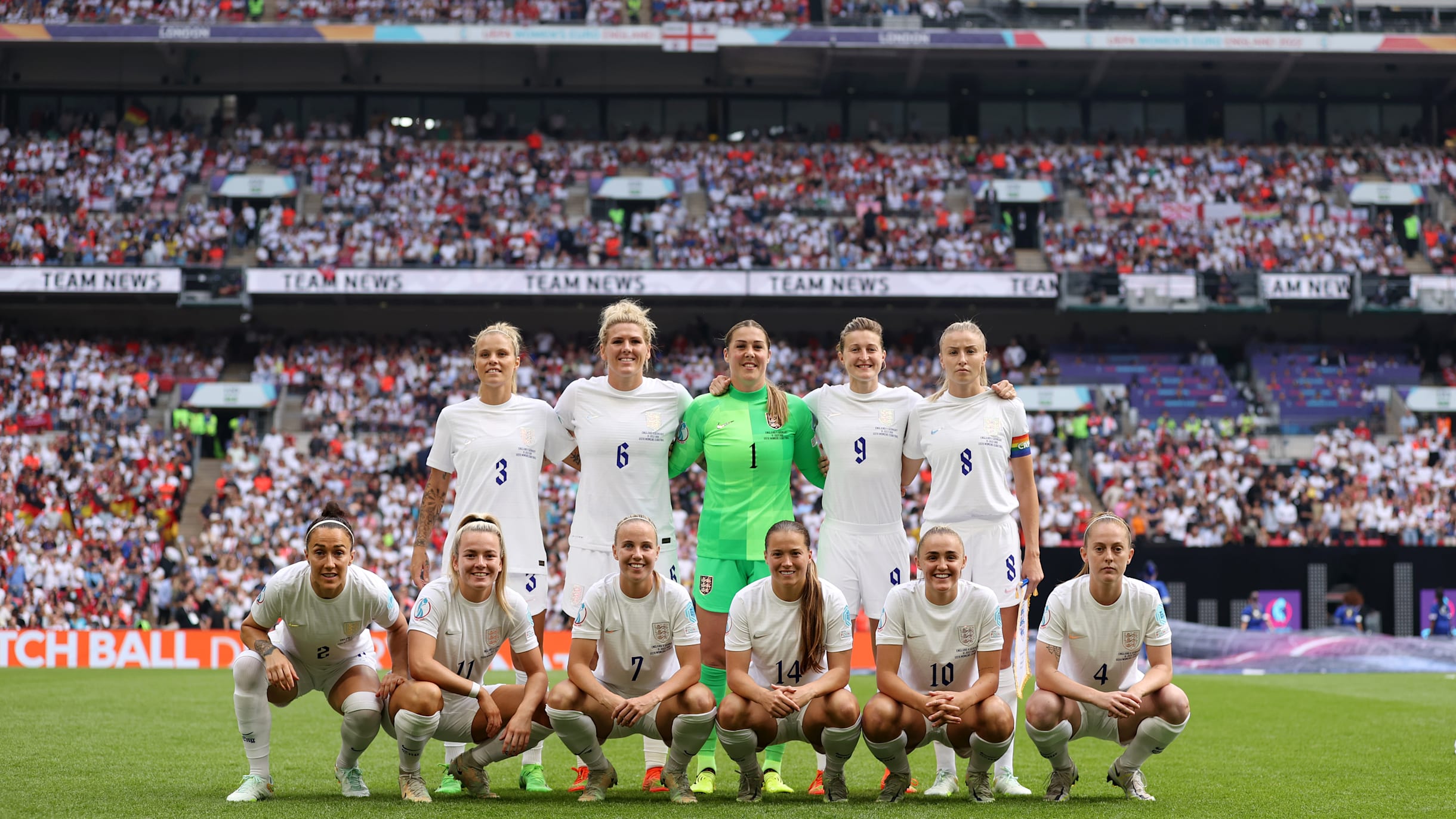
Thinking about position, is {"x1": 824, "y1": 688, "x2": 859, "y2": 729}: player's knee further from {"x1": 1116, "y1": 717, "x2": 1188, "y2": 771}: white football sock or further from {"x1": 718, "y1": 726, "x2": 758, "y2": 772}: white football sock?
{"x1": 1116, "y1": 717, "x2": 1188, "y2": 771}: white football sock

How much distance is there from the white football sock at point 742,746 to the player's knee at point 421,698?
4.40ft

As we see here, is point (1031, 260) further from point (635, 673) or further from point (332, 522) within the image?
point (332, 522)

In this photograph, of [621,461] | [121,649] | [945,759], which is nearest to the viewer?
[945,759]

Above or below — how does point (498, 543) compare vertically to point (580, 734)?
above

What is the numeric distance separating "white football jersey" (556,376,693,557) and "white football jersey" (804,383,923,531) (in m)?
0.89

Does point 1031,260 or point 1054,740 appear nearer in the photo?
point 1054,740

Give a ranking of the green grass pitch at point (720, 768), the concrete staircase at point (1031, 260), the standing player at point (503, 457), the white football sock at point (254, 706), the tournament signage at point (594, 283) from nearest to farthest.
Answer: the green grass pitch at point (720, 768), the white football sock at point (254, 706), the standing player at point (503, 457), the tournament signage at point (594, 283), the concrete staircase at point (1031, 260)

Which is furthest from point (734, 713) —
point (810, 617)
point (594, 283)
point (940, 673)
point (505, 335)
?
point (594, 283)

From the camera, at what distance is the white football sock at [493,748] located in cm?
677

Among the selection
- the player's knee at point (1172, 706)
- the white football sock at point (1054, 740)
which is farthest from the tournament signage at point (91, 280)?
the player's knee at point (1172, 706)

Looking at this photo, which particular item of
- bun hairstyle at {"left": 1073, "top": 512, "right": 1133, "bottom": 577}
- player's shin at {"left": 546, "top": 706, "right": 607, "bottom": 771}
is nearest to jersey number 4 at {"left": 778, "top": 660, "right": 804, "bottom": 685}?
player's shin at {"left": 546, "top": 706, "right": 607, "bottom": 771}

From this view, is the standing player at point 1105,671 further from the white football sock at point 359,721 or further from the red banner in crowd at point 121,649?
the red banner in crowd at point 121,649

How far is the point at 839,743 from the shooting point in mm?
6566

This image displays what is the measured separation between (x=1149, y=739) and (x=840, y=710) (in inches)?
59.6
